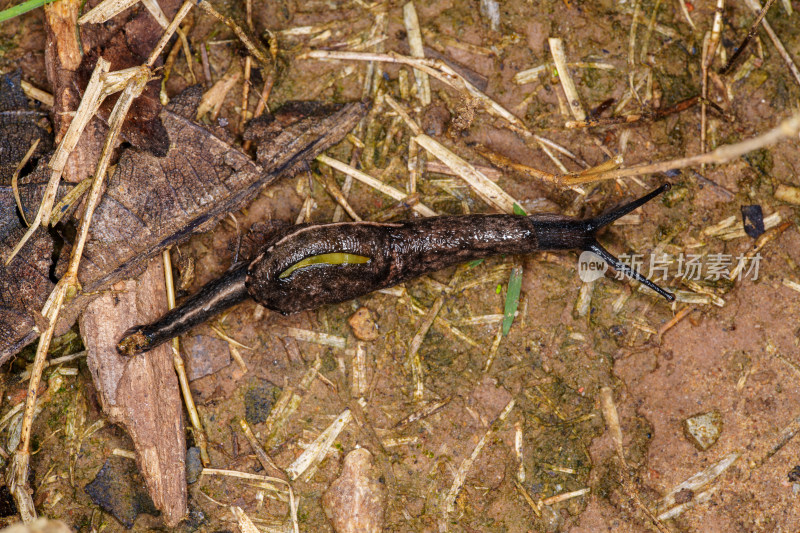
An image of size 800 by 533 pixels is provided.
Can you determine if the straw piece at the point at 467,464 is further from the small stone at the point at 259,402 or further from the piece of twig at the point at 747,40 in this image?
the piece of twig at the point at 747,40

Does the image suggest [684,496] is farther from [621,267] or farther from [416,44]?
[416,44]

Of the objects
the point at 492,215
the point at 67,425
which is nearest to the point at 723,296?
the point at 492,215

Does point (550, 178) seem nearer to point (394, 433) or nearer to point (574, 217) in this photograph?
point (574, 217)

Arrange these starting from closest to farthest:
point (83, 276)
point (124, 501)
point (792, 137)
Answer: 1. point (83, 276)
2. point (124, 501)
3. point (792, 137)

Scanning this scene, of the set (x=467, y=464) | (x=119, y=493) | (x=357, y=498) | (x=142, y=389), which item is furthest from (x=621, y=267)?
(x=119, y=493)

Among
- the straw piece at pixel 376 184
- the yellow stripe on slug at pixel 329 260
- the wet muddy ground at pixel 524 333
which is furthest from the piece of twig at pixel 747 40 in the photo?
the yellow stripe on slug at pixel 329 260

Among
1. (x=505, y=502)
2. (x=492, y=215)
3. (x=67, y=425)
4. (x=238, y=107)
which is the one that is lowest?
(x=505, y=502)
